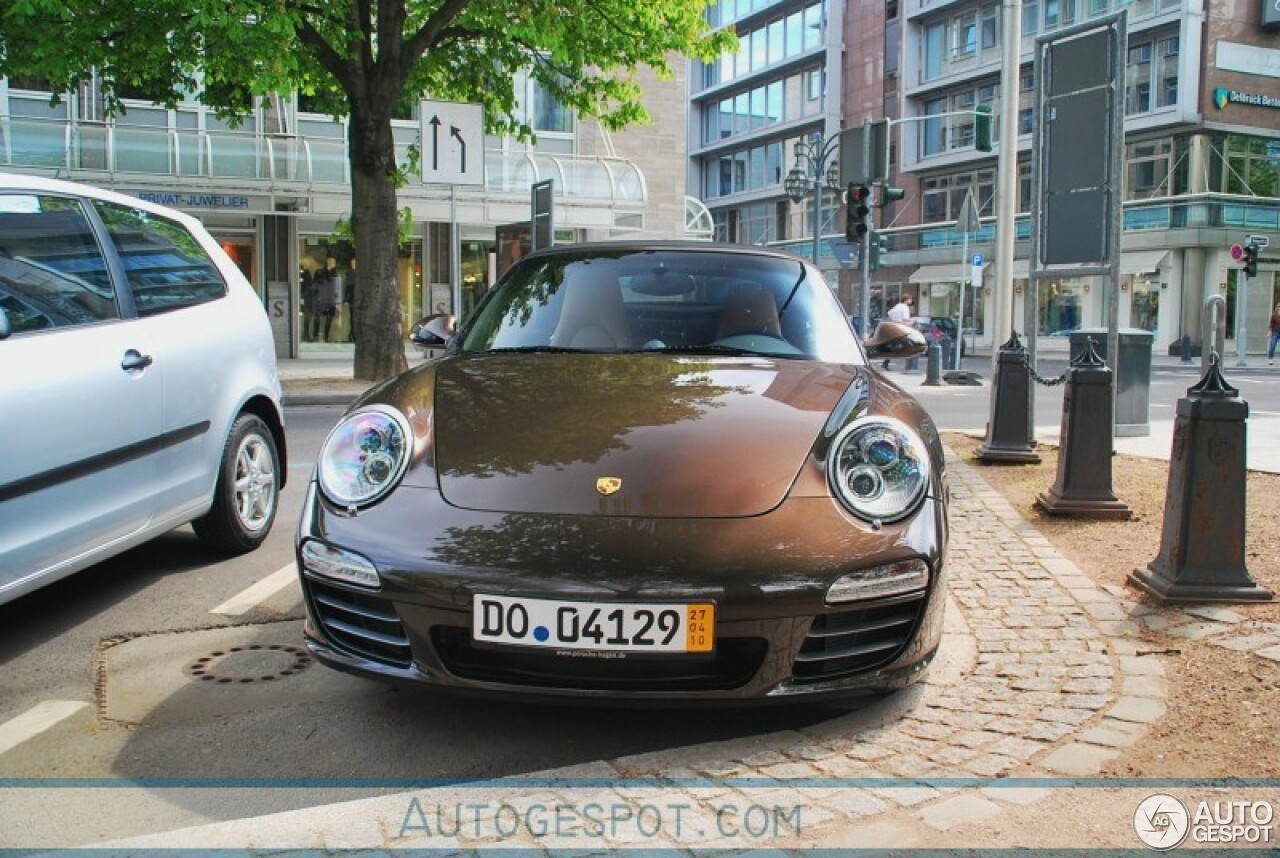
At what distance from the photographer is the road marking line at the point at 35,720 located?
9.81ft

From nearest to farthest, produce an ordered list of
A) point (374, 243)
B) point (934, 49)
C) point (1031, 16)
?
point (374, 243)
point (1031, 16)
point (934, 49)

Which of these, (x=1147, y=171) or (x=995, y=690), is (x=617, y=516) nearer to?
(x=995, y=690)

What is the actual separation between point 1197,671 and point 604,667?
6.32 feet

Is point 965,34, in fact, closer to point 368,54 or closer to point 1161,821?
point 368,54

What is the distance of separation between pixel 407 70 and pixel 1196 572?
1309 centimetres

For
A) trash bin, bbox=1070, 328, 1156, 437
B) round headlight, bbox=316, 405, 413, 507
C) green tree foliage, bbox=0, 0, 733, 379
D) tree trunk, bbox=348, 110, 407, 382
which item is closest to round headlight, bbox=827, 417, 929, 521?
round headlight, bbox=316, 405, 413, 507

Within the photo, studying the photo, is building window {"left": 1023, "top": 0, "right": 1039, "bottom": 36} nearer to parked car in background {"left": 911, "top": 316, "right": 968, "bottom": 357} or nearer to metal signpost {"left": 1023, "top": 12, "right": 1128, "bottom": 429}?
parked car in background {"left": 911, "top": 316, "right": 968, "bottom": 357}

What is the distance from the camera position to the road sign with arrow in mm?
13750

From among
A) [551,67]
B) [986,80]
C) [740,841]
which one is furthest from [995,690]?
[986,80]

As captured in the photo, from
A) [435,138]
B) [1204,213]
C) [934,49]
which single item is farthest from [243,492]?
[934,49]

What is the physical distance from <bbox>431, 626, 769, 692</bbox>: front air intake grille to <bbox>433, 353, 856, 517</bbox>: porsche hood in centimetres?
35

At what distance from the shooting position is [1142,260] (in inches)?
1490

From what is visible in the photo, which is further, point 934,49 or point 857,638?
point 934,49

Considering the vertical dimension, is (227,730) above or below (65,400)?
below
